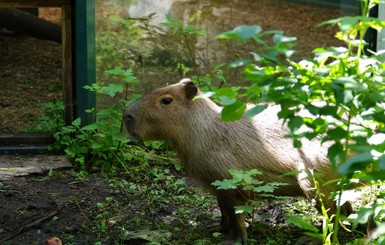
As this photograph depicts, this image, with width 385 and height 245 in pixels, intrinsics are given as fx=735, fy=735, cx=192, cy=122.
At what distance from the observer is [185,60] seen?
7.21 meters

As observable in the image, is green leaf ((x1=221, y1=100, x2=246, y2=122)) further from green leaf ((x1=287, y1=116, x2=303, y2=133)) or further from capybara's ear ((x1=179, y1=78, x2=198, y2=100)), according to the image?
capybara's ear ((x1=179, y1=78, x2=198, y2=100))

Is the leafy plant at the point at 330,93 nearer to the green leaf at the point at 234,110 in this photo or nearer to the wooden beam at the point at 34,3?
the green leaf at the point at 234,110

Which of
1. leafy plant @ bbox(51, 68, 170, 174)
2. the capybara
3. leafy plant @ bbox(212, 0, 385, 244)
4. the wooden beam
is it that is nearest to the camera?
leafy plant @ bbox(212, 0, 385, 244)

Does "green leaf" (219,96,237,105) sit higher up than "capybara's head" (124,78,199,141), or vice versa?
"green leaf" (219,96,237,105)

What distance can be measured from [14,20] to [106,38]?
3206 mm

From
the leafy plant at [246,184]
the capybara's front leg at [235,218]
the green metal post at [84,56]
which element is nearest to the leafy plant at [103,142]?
the green metal post at [84,56]

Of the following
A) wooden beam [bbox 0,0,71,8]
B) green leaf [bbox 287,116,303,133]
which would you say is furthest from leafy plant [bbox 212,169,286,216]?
wooden beam [bbox 0,0,71,8]

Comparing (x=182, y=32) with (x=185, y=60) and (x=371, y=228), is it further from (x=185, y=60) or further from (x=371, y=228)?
(x=371, y=228)

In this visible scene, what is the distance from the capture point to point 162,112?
544cm

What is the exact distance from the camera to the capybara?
5160mm

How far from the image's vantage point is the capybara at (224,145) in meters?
5.16

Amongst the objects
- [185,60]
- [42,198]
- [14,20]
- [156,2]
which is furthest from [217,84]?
[14,20]

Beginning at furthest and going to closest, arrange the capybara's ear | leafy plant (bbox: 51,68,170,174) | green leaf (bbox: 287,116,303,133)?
leafy plant (bbox: 51,68,170,174) → the capybara's ear → green leaf (bbox: 287,116,303,133)

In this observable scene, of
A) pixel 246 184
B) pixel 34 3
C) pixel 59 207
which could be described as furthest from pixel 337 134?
pixel 34 3
